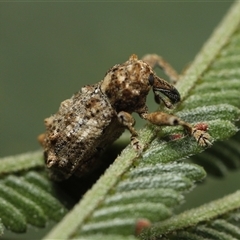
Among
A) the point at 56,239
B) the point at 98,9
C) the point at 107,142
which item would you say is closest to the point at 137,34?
the point at 98,9

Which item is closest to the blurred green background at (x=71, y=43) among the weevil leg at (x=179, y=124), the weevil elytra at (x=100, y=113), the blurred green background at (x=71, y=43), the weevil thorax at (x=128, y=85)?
the blurred green background at (x=71, y=43)

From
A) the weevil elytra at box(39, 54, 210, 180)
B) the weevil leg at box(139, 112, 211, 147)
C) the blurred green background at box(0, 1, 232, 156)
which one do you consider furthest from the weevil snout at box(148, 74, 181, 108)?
the blurred green background at box(0, 1, 232, 156)

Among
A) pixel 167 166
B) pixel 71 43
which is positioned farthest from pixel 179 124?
pixel 71 43

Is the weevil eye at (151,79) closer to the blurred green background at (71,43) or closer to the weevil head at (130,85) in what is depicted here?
the weevil head at (130,85)

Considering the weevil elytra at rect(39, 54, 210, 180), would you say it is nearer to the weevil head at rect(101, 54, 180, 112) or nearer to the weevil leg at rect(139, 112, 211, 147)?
the weevil head at rect(101, 54, 180, 112)

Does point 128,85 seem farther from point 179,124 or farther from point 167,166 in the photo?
point 167,166

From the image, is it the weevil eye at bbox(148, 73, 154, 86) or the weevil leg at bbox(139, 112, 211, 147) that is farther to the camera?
the weevil eye at bbox(148, 73, 154, 86)
